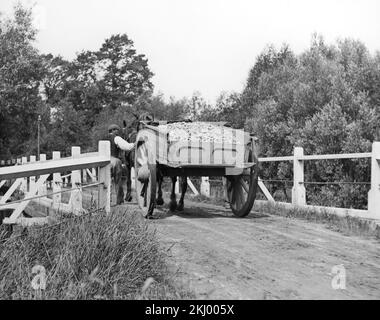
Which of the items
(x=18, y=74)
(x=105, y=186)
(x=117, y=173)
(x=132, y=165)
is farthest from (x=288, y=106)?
(x=18, y=74)

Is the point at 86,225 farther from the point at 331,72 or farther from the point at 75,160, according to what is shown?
the point at 331,72

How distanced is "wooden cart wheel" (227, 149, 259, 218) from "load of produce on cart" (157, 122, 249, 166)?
11.5 inches

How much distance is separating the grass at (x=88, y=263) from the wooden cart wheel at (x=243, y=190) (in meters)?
3.68

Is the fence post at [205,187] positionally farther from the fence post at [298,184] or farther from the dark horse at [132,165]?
the fence post at [298,184]

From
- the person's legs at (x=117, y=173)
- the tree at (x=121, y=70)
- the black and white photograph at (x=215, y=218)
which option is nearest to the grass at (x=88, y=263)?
the black and white photograph at (x=215, y=218)

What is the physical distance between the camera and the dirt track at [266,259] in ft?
14.3

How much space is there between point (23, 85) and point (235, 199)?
983 inches

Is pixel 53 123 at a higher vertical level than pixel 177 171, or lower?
higher

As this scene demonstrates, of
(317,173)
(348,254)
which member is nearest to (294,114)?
(317,173)

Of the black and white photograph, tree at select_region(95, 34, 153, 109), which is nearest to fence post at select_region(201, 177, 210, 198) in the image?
the black and white photograph

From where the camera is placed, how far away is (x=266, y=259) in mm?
5422

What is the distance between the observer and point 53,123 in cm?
5553

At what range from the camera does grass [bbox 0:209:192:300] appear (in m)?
3.95

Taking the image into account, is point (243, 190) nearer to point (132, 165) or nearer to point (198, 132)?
point (198, 132)
